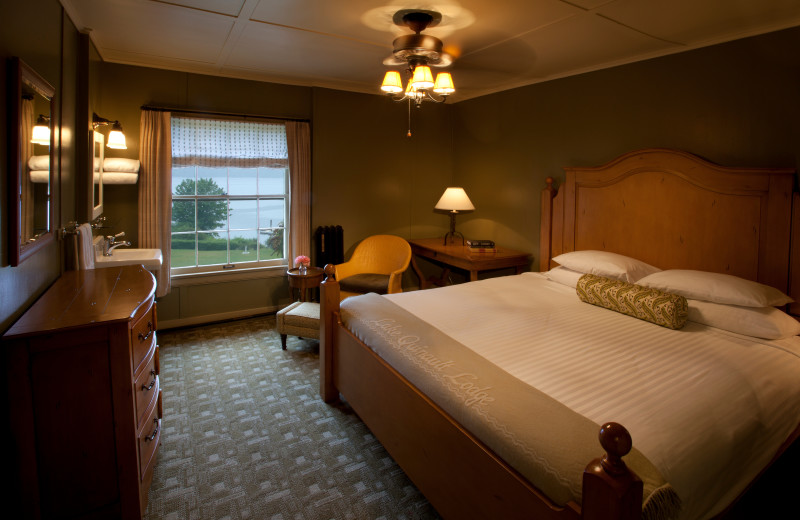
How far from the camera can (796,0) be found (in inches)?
→ 91.4

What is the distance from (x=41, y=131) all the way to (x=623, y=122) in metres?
3.68

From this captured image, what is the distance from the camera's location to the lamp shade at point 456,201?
476 centimetres

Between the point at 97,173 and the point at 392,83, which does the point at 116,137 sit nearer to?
the point at 97,173

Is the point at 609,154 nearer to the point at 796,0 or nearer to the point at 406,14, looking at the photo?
the point at 796,0

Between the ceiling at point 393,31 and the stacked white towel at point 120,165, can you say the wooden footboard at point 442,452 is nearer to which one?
the ceiling at point 393,31

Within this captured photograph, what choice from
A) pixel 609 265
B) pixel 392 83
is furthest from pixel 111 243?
pixel 609 265

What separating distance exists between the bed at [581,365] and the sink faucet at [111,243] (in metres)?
1.99

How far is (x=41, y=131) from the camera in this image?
6.72ft

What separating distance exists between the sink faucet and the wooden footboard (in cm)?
197

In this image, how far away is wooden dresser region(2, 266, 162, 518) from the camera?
1.62 m

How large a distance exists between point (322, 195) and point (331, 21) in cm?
217

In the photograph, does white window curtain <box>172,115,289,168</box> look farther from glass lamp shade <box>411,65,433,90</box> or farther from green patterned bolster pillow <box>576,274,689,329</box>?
green patterned bolster pillow <box>576,274,689,329</box>

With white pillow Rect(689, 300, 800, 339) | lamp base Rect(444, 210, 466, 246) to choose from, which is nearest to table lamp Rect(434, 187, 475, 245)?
lamp base Rect(444, 210, 466, 246)

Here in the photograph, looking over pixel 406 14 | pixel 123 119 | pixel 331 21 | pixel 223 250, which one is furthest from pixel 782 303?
pixel 123 119
